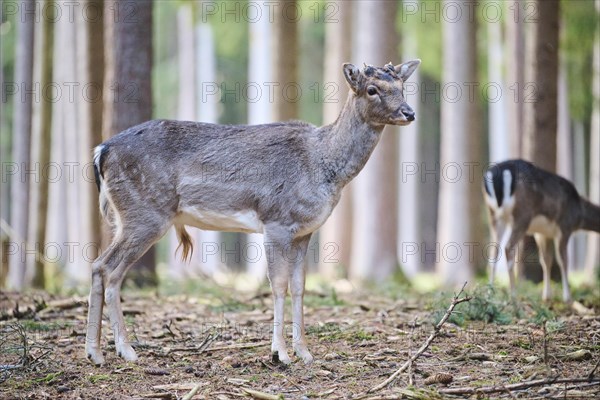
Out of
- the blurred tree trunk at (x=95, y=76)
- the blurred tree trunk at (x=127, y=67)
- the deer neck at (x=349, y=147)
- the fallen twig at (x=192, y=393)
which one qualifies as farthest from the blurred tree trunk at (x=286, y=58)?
the fallen twig at (x=192, y=393)

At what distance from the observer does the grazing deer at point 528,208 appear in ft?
37.3

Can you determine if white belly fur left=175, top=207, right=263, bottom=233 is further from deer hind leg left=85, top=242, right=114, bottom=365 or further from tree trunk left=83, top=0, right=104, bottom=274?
tree trunk left=83, top=0, right=104, bottom=274

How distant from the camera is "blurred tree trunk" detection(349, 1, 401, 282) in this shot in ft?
47.7

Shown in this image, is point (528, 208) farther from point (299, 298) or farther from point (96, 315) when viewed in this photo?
point (96, 315)

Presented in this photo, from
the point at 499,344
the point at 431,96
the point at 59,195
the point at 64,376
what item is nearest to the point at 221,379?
the point at 64,376

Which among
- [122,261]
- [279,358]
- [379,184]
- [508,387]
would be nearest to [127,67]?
[122,261]

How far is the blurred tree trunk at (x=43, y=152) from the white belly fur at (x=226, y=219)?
19.6 feet

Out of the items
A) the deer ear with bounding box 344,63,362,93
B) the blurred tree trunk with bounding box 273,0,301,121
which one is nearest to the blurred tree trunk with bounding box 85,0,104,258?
the blurred tree trunk with bounding box 273,0,301,121

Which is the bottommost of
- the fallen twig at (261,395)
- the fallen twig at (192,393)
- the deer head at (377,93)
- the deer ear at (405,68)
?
the fallen twig at (261,395)

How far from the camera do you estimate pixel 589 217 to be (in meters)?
12.7

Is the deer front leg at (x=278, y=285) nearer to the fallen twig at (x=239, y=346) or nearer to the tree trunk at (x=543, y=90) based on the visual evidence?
the fallen twig at (x=239, y=346)

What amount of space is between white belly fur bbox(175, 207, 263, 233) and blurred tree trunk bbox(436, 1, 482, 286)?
908cm

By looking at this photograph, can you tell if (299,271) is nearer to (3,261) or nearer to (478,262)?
(3,261)

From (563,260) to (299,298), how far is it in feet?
19.0
